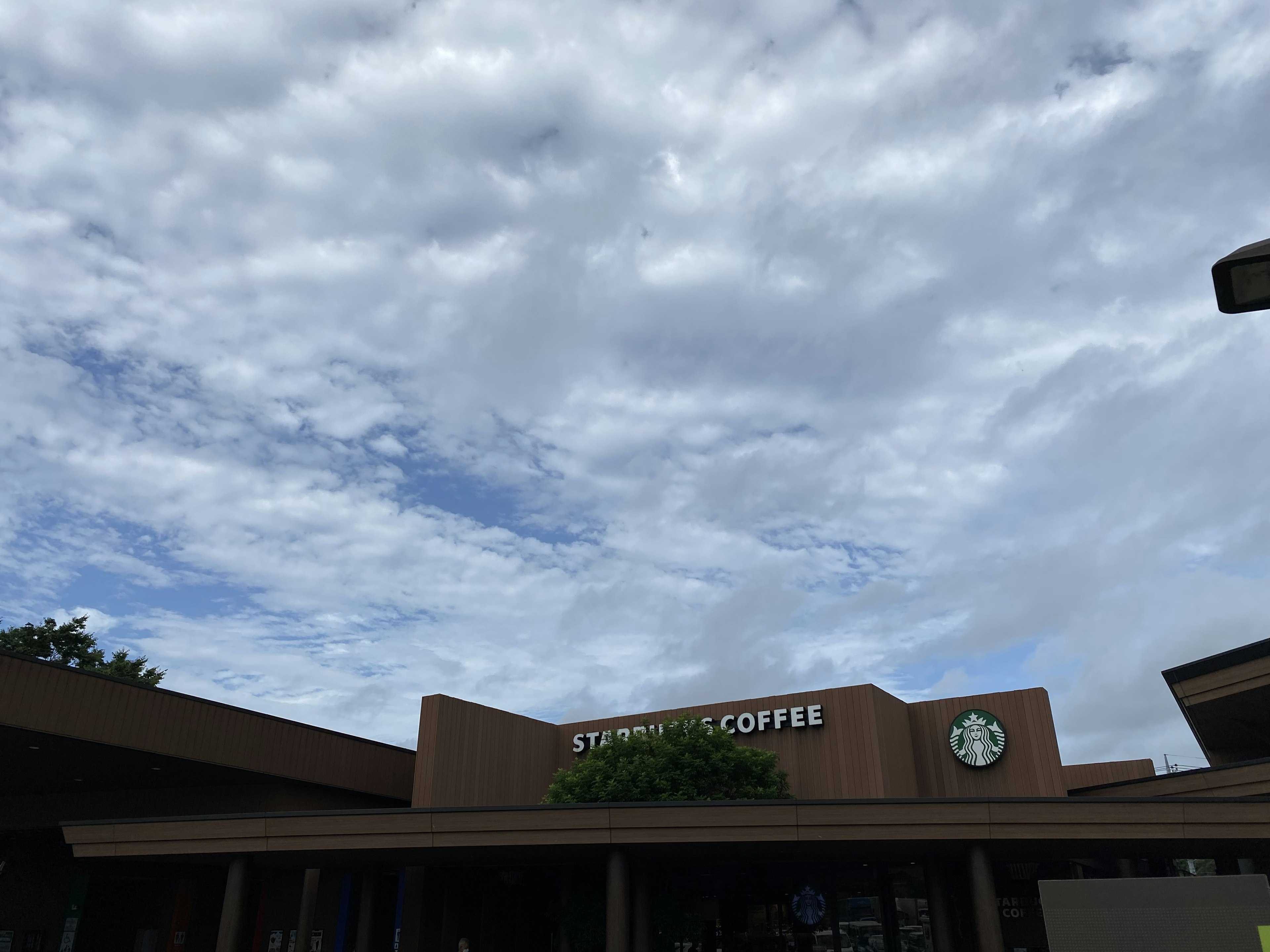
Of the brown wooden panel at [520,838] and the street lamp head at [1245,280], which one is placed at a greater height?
the street lamp head at [1245,280]

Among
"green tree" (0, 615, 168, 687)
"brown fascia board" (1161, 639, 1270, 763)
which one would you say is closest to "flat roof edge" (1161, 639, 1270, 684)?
"brown fascia board" (1161, 639, 1270, 763)

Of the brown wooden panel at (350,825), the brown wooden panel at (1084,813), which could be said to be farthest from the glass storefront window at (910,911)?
the brown wooden panel at (350,825)

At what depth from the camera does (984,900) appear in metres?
18.3

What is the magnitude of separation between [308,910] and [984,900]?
2287 cm

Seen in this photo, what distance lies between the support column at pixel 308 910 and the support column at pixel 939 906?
20054mm

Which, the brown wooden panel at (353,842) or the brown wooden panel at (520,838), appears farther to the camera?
the brown wooden panel at (353,842)

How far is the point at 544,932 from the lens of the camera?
31.8 meters

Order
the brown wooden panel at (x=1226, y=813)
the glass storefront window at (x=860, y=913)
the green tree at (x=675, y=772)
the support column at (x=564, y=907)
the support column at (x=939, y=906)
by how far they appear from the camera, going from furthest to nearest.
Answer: the green tree at (x=675, y=772) → the glass storefront window at (x=860, y=913) → the support column at (x=564, y=907) → the support column at (x=939, y=906) → the brown wooden panel at (x=1226, y=813)

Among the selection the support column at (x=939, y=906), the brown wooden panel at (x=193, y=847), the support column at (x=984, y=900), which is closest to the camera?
the support column at (x=984, y=900)

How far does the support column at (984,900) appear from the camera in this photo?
58.4ft

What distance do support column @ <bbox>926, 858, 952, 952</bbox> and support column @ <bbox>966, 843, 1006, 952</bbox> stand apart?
2468 mm

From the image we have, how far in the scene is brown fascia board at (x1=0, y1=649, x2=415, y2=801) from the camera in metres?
23.5

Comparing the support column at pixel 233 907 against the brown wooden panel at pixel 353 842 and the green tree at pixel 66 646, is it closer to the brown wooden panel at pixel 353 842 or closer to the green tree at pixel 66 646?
the brown wooden panel at pixel 353 842

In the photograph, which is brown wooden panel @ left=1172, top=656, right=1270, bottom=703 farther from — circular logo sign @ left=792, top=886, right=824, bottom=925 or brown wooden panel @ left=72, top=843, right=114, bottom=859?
brown wooden panel @ left=72, top=843, right=114, bottom=859
